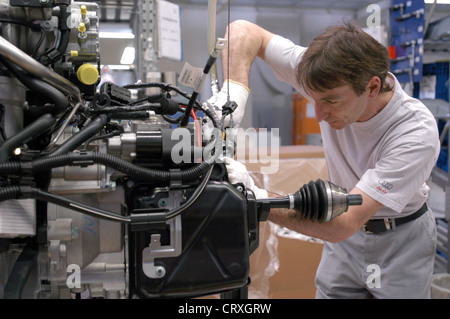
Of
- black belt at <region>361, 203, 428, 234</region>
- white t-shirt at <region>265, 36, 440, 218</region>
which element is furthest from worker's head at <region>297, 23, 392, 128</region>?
black belt at <region>361, 203, 428, 234</region>

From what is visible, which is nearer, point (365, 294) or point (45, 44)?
point (45, 44)

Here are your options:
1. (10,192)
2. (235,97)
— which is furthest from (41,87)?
(235,97)

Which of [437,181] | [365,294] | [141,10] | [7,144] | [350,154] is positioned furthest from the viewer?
[437,181]

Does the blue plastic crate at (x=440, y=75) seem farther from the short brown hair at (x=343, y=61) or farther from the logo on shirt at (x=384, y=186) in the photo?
the logo on shirt at (x=384, y=186)

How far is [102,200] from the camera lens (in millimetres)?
706

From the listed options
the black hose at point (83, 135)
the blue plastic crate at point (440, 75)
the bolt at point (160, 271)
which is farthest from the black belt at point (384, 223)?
the blue plastic crate at point (440, 75)

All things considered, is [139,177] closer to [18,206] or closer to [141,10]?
[18,206]

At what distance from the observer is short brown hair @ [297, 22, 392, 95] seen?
1095mm

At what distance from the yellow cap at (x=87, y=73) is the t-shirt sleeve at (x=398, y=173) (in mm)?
785

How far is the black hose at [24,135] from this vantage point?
1.96 ft

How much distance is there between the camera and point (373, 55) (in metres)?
1.16

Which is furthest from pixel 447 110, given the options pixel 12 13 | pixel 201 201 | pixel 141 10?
pixel 12 13

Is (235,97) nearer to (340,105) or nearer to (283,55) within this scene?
(340,105)

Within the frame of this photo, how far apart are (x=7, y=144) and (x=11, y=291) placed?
0.24 m
